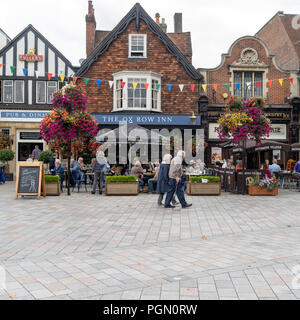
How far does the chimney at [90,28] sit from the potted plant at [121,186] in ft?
49.7

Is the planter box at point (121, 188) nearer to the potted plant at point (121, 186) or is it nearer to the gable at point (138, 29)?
the potted plant at point (121, 186)

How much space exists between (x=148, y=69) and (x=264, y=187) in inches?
470

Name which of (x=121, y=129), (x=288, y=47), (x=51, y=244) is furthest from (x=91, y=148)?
(x=288, y=47)

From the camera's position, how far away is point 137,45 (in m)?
23.4

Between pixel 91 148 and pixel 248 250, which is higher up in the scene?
pixel 91 148

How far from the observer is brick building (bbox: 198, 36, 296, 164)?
77.0ft

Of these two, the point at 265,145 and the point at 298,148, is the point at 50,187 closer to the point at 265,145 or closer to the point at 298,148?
the point at 265,145

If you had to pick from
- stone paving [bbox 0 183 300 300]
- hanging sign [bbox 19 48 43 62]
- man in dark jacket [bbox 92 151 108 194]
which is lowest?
stone paving [bbox 0 183 300 300]

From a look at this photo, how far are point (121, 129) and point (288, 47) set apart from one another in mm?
17502

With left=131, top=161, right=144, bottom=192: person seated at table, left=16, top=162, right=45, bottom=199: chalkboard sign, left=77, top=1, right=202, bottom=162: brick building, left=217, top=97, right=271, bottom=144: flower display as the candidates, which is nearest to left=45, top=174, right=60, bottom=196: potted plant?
left=16, top=162, right=45, bottom=199: chalkboard sign

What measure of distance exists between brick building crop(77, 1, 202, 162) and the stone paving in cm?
1290

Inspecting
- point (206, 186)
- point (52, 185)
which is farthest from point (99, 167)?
point (206, 186)

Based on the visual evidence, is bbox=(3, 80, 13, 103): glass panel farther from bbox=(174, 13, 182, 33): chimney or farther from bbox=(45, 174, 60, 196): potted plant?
bbox=(174, 13, 182, 33): chimney

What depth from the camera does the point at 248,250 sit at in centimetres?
599
